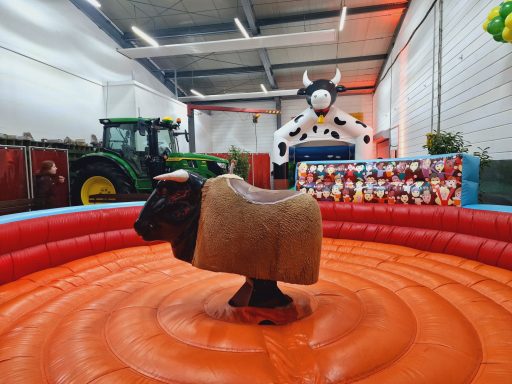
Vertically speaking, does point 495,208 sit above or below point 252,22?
below

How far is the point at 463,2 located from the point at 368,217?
373 cm

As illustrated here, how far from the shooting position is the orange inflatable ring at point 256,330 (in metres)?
1.17

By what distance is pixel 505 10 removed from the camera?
269 centimetres

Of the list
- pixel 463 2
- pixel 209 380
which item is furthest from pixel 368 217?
pixel 463 2

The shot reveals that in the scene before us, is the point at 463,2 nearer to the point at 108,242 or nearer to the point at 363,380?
the point at 363,380

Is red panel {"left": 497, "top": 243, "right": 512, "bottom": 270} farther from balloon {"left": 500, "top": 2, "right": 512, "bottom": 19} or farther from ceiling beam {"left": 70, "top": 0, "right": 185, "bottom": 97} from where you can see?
ceiling beam {"left": 70, "top": 0, "right": 185, "bottom": 97}

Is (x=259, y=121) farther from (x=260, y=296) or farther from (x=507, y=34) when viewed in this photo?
(x=260, y=296)

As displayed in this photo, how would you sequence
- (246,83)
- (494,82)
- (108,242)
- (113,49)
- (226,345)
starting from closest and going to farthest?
(226,345) → (108,242) → (494,82) → (113,49) → (246,83)

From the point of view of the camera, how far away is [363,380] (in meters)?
1.12

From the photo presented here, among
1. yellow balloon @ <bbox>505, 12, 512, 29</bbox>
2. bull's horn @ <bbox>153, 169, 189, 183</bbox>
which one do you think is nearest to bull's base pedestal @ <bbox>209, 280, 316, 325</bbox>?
bull's horn @ <bbox>153, 169, 189, 183</bbox>

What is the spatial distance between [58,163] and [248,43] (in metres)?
4.88

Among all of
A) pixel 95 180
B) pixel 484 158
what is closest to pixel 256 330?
pixel 484 158

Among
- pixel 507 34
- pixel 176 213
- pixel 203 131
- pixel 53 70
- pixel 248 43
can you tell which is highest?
pixel 248 43

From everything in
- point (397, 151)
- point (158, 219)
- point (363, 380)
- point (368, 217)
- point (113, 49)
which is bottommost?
point (363, 380)
